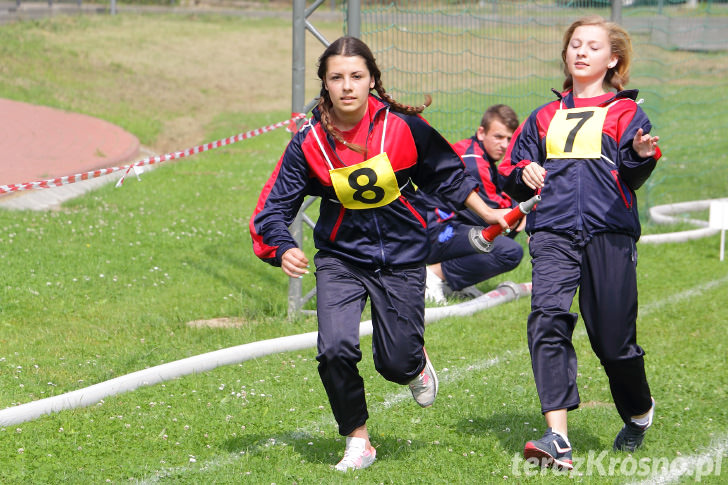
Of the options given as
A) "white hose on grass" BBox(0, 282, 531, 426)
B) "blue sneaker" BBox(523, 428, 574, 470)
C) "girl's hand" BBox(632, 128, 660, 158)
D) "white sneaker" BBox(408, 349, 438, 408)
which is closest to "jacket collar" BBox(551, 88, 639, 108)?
"girl's hand" BBox(632, 128, 660, 158)

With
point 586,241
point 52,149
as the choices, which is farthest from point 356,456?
point 52,149

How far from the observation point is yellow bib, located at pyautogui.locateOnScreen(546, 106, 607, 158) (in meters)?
4.60

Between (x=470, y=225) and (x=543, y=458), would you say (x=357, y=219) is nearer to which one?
(x=543, y=458)

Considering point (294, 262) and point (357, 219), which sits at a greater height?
point (357, 219)

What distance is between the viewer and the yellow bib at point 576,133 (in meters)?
4.60

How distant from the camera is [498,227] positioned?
4.77 m

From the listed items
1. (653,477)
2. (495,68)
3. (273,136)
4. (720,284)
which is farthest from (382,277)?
(273,136)

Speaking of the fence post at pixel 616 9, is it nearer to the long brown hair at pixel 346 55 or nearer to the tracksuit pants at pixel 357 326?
the long brown hair at pixel 346 55

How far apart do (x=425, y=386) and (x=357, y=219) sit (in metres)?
0.96

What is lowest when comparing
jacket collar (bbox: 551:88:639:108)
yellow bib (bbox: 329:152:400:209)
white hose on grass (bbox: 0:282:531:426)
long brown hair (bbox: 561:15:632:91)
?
white hose on grass (bbox: 0:282:531:426)

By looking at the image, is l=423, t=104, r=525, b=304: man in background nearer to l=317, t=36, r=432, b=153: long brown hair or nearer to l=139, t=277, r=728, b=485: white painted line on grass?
l=139, t=277, r=728, b=485: white painted line on grass

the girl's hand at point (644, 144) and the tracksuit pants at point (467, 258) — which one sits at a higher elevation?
the girl's hand at point (644, 144)

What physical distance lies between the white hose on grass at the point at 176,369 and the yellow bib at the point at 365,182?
201 centimetres

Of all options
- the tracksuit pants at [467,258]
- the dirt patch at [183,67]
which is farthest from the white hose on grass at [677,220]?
the dirt patch at [183,67]
